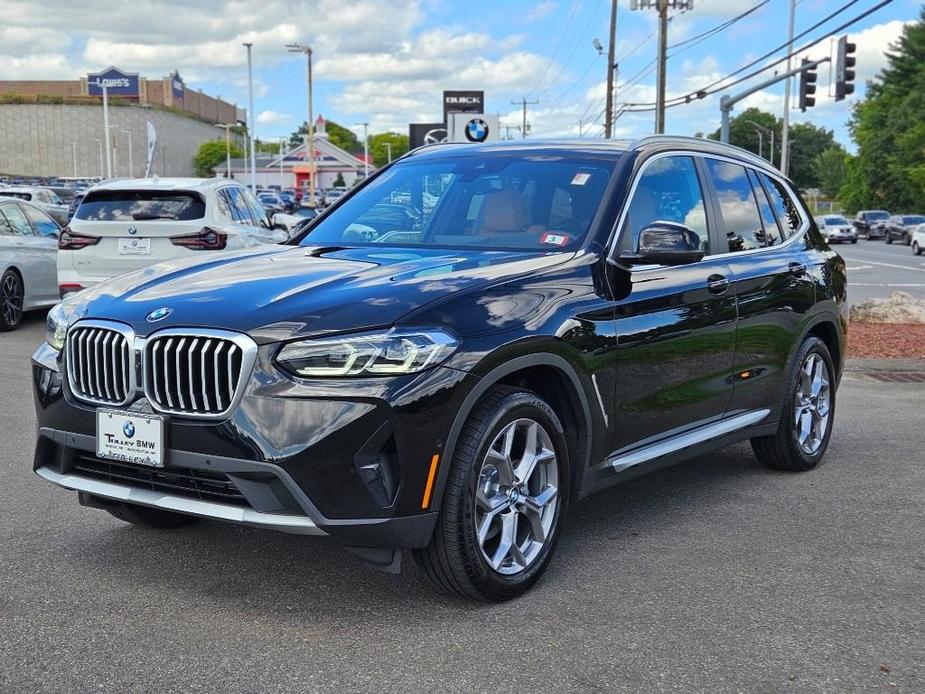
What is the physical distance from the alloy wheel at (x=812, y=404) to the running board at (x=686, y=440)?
44 cm

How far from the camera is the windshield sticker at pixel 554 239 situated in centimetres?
467

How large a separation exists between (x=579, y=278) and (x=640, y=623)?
1400 mm

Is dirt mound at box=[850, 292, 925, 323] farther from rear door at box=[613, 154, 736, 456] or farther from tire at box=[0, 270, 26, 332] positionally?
tire at box=[0, 270, 26, 332]

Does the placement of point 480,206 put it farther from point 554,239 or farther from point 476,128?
point 476,128

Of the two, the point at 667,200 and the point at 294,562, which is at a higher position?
the point at 667,200

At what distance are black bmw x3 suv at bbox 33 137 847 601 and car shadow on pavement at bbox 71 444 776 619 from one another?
210 mm

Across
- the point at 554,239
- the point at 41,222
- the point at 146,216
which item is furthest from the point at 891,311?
the point at 41,222

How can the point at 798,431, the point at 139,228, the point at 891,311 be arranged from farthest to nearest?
the point at 891,311 → the point at 139,228 → the point at 798,431

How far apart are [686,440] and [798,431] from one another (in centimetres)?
145

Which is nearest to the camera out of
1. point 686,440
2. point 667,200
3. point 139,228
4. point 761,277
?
point 686,440

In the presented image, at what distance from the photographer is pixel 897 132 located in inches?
3061

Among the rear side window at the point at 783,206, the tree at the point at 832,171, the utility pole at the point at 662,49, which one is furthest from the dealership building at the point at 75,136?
the rear side window at the point at 783,206

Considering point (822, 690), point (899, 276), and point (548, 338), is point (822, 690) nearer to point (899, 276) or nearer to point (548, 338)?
point (548, 338)

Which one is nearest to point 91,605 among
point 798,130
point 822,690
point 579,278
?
point 579,278
